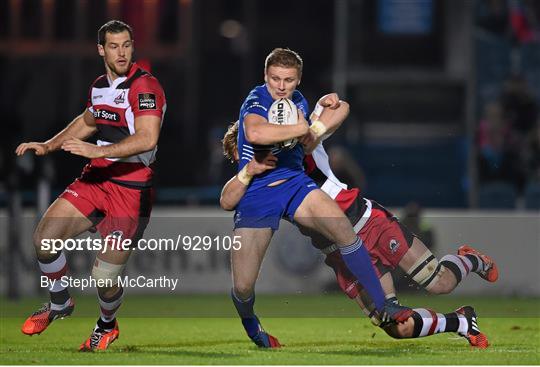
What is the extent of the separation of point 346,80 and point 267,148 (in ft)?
52.9

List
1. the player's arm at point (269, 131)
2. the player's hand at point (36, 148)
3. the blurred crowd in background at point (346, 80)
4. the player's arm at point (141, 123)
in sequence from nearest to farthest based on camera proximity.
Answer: the player's arm at point (269, 131), the player's arm at point (141, 123), the player's hand at point (36, 148), the blurred crowd in background at point (346, 80)

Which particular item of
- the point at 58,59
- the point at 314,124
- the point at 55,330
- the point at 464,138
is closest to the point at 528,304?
the point at 55,330

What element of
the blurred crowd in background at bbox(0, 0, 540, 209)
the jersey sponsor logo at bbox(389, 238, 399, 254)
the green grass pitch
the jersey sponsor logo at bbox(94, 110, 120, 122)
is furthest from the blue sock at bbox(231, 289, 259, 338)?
the blurred crowd in background at bbox(0, 0, 540, 209)

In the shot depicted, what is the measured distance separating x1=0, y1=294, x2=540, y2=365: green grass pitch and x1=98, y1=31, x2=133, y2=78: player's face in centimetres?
189

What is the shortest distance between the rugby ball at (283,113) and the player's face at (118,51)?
1.15m

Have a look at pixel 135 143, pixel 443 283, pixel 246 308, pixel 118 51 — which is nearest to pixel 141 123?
pixel 135 143

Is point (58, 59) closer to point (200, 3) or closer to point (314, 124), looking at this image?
point (200, 3)

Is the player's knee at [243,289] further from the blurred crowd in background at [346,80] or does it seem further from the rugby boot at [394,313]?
the blurred crowd in background at [346,80]

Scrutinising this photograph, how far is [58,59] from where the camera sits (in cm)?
2678

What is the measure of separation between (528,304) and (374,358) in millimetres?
5807

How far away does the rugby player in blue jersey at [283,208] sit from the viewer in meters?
10.3

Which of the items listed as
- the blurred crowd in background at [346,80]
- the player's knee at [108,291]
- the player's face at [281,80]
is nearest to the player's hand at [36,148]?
the player's knee at [108,291]

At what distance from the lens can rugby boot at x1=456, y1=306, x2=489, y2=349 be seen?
10615mm

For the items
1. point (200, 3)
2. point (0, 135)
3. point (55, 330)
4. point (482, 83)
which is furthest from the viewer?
point (200, 3)
